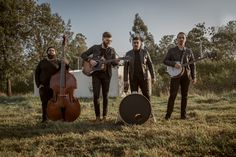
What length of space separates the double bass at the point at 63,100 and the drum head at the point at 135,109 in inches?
36.9

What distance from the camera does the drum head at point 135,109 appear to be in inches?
317

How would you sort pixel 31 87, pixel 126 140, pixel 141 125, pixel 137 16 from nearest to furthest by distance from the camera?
pixel 126 140 → pixel 141 125 → pixel 31 87 → pixel 137 16

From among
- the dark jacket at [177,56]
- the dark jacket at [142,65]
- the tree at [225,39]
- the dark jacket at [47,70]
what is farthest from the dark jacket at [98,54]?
the tree at [225,39]

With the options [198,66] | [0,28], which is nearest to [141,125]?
[0,28]

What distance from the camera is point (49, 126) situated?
869 centimetres

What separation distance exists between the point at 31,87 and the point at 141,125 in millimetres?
25253

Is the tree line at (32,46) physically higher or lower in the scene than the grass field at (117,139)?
higher

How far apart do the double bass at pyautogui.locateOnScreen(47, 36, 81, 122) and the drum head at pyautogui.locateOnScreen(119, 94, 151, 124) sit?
94 centimetres

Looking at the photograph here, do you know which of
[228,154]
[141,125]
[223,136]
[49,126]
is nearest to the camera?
[228,154]

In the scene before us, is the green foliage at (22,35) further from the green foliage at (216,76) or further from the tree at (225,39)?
the tree at (225,39)

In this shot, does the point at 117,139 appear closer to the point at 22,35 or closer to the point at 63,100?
the point at 63,100

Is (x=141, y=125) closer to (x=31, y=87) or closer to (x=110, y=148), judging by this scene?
(x=110, y=148)

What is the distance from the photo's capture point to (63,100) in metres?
8.24

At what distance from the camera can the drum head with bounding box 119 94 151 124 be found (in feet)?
26.5
